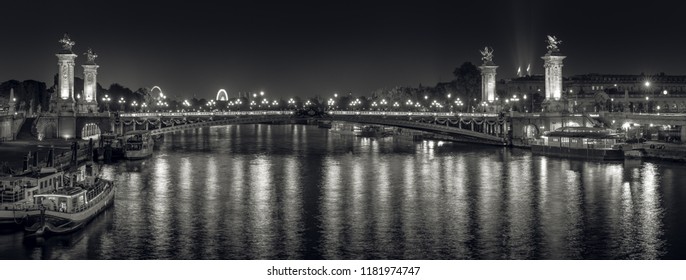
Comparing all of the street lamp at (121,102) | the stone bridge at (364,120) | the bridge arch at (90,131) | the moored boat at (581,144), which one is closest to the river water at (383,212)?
the moored boat at (581,144)

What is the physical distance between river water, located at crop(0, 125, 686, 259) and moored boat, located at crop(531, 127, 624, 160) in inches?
105

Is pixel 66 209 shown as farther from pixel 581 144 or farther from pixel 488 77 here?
pixel 488 77

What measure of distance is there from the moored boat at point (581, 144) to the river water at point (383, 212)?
8.73 feet

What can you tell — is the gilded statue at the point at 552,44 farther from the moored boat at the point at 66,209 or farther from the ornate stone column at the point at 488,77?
the moored boat at the point at 66,209

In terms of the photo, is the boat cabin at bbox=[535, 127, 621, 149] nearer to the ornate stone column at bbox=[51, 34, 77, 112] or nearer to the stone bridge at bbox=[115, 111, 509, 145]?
the stone bridge at bbox=[115, 111, 509, 145]

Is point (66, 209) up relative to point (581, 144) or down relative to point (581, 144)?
down

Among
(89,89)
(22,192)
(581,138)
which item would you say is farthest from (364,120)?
(22,192)

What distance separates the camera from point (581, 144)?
58.7 metres

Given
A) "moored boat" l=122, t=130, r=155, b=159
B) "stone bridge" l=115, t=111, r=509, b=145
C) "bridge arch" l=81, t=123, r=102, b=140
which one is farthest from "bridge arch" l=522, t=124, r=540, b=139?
"bridge arch" l=81, t=123, r=102, b=140

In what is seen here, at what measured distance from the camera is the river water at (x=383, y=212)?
26688 millimetres

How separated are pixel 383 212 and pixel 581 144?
28831 millimetres

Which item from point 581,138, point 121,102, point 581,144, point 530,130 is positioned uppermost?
point 121,102

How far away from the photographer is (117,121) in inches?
Answer: 2653

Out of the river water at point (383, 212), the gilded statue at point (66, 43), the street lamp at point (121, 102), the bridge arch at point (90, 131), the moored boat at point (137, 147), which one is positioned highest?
the gilded statue at point (66, 43)
